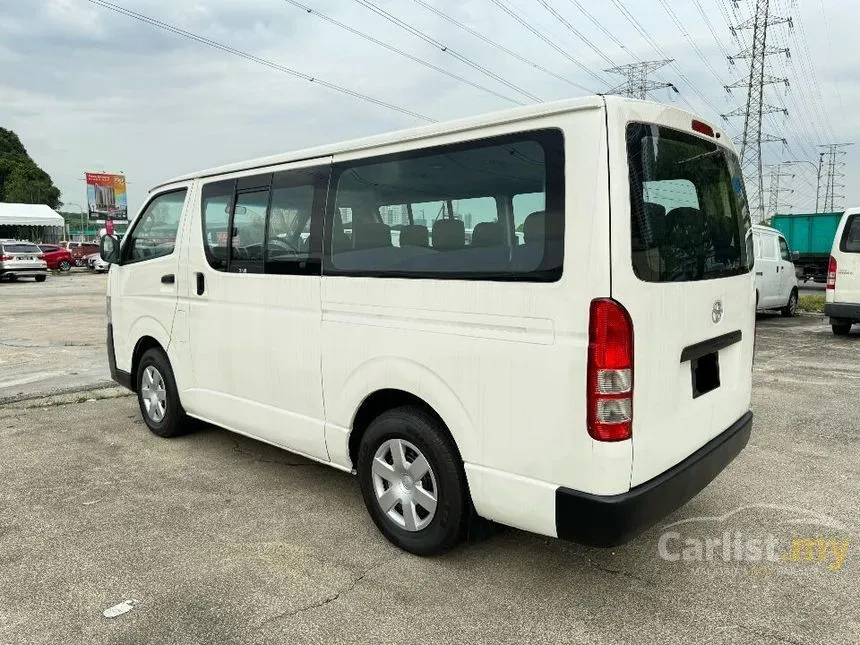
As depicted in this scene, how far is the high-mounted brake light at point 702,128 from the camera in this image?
2.95 m

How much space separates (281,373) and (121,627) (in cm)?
155

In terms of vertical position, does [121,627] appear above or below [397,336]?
below

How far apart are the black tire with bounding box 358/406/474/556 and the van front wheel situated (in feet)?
7.28

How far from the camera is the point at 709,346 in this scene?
2.96 meters

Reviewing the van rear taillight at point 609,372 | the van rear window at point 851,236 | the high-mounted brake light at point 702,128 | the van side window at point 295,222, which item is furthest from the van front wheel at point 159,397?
the van rear window at point 851,236

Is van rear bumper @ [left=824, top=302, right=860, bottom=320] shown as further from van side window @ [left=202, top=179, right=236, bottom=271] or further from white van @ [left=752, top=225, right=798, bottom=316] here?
van side window @ [left=202, top=179, right=236, bottom=271]

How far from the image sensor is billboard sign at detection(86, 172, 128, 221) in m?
63.8

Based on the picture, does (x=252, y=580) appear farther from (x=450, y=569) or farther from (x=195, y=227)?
(x=195, y=227)

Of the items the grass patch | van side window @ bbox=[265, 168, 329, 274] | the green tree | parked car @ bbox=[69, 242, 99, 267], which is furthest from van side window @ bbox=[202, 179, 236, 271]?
the green tree

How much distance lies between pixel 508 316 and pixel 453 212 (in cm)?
60

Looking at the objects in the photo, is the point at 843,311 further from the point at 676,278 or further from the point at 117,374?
the point at 117,374

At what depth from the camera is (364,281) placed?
3.26 meters

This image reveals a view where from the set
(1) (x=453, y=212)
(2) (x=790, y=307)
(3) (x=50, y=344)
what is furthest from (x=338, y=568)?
(2) (x=790, y=307)

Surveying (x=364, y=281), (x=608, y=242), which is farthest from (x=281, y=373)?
(x=608, y=242)
